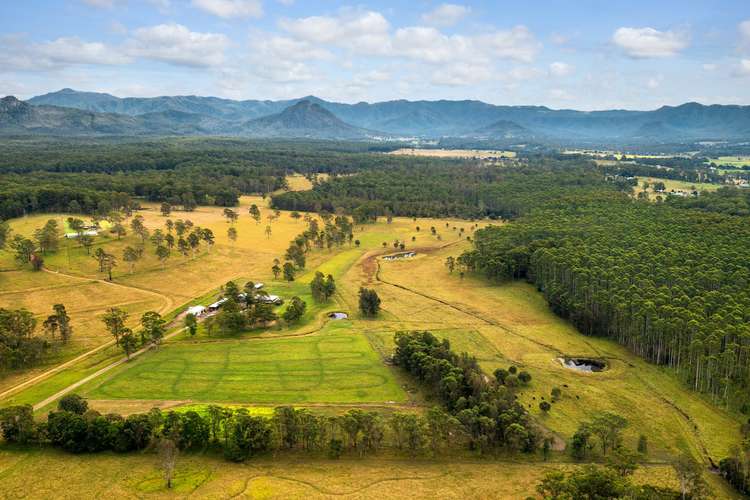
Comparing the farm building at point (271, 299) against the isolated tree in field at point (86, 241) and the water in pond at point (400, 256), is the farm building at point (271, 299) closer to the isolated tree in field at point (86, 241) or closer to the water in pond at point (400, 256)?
the water in pond at point (400, 256)

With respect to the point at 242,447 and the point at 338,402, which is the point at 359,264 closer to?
the point at 338,402

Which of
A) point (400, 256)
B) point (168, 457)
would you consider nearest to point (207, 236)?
point (400, 256)

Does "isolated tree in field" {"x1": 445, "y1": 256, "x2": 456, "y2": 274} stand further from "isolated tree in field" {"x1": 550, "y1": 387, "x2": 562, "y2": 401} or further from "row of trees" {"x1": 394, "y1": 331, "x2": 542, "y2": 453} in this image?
"isolated tree in field" {"x1": 550, "y1": 387, "x2": 562, "y2": 401}

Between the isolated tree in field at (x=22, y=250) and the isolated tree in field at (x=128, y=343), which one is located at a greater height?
the isolated tree in field at (x=22, y=250)

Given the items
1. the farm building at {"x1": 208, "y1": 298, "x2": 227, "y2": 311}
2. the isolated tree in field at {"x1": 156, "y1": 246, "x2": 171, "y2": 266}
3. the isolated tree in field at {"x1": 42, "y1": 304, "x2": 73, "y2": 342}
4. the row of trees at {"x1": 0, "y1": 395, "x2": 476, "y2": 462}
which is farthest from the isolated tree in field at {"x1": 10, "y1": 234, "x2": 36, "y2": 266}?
the row of trees at {"x1": 0, "y1": 395, "x2": 476, "y2": 462}

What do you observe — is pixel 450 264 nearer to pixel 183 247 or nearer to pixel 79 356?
pixel 183 247

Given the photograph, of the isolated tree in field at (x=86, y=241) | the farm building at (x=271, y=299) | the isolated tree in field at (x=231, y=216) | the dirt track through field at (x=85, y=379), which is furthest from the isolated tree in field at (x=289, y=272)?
the isolated tree in field at (x=231, y=216)
